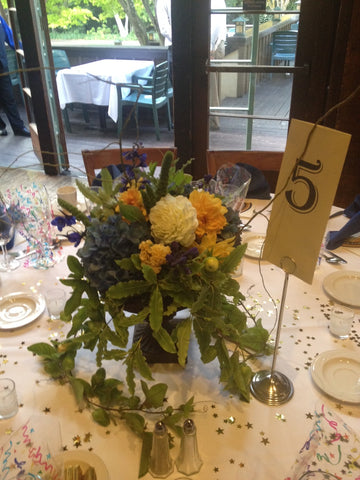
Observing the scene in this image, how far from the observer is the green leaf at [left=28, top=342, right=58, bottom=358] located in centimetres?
95

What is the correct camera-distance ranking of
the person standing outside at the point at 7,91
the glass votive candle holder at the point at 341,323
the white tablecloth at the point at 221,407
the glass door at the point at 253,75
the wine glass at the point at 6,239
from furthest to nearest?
1. the person standing outside at the point at 7,91
2. the glass door at the point at 253,75
3. the wine glass at the point at 6,239
4. the glass votive candle holder at the point at 341,323
5. the white tablecloth at the point at 221,407

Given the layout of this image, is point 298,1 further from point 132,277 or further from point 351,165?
point 132,277

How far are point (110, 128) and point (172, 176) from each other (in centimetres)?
457

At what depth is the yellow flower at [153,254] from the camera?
783 mm

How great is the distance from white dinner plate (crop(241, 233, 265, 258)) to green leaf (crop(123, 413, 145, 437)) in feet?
2.26

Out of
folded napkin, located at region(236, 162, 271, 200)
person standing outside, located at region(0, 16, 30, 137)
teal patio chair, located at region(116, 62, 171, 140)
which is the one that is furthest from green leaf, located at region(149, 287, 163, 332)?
person standing outside, located at region(0, 16, 30, 137)

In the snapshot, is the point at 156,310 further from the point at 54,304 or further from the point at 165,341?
the point at 54,304

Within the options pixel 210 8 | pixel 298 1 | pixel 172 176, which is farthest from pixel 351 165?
pixel 172 176

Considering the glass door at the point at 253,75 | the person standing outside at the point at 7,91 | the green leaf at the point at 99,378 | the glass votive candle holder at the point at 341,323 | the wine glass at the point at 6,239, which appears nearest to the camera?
the green leaf at the point at 99,378

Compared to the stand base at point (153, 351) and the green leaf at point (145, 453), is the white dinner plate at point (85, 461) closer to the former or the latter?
the green leaf at point (145, 453)

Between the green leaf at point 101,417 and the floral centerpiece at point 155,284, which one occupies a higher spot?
the floral centerpiece at point 155,284

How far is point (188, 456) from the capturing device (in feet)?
2.44

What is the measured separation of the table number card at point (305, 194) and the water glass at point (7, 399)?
547 millimetres

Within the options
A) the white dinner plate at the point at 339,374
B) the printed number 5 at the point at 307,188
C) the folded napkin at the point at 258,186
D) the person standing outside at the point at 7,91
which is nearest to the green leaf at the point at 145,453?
the white dinner plate at the point at 339,374
